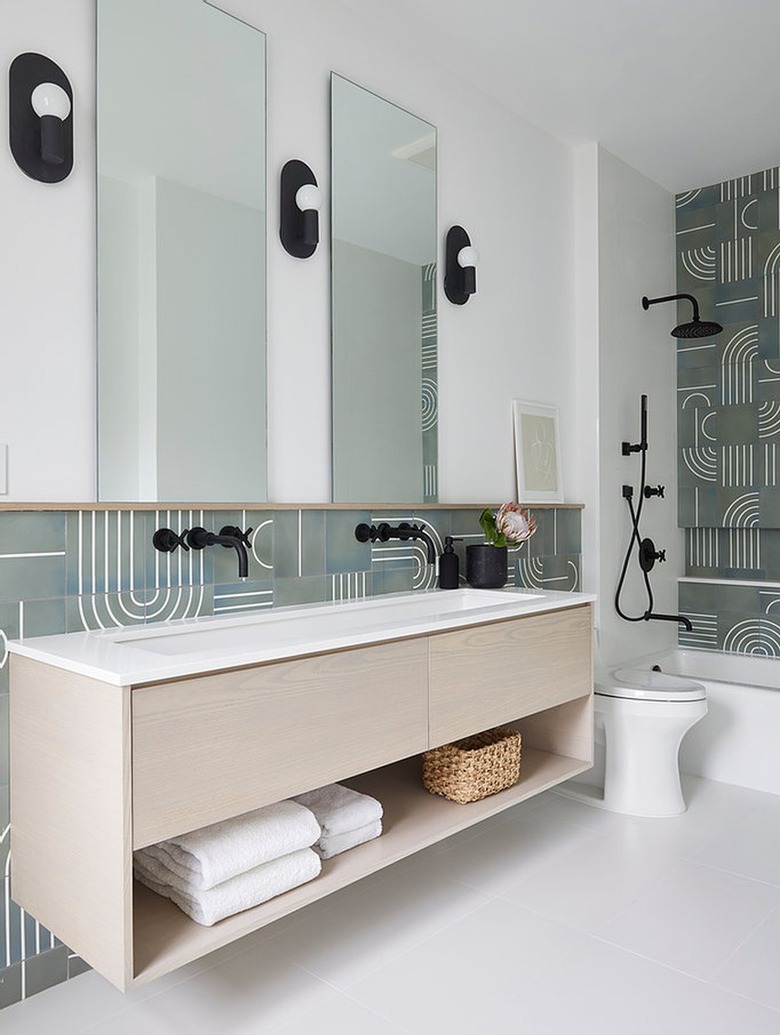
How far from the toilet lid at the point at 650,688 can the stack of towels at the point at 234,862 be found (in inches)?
56.1

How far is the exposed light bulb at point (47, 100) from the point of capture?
1.67 meters

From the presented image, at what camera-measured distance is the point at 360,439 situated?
95.4 inches

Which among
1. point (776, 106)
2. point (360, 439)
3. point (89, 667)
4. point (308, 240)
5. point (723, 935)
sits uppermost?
point (776, 106)

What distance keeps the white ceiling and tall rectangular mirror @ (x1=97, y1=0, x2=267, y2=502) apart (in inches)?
25.1

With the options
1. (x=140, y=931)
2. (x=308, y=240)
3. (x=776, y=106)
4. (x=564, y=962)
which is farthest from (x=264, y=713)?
(x=776, y=106)

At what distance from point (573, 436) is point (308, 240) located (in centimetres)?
160

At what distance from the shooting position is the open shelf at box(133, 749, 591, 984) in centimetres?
145

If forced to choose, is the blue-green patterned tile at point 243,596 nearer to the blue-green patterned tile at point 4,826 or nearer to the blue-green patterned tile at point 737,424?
the blue-green patterned tile at point 4,826

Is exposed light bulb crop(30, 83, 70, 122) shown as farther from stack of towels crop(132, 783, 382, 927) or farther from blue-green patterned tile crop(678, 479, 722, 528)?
blue-green patterned tile crop(678, 479, 722, 528)

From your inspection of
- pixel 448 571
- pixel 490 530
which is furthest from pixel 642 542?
pixel 448 571

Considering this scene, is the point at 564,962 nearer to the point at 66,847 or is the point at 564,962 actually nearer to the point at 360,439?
the point at 66,847

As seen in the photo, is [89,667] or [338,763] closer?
[89,667]

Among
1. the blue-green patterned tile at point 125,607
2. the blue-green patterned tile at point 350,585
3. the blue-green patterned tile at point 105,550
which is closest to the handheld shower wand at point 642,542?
the blue-green patterned tile at point 350,585

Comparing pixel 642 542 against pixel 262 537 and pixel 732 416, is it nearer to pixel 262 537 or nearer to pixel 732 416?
pixel 732 416
